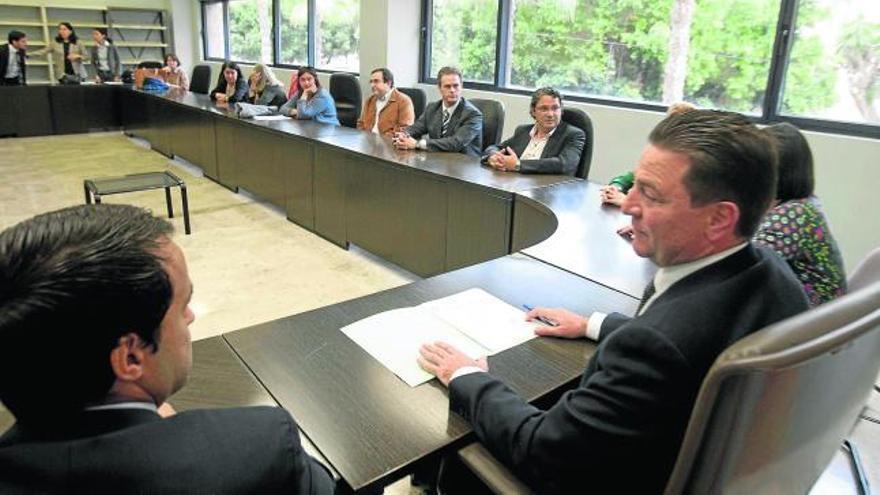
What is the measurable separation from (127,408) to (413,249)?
2.85 meters

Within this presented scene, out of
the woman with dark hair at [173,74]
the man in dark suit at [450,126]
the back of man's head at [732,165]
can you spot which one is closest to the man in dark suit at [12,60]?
the woman with dark hair at [173,74]

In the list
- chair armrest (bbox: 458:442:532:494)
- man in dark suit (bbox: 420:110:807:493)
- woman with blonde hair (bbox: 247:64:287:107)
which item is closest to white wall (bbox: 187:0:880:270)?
woman with blonde hair (bbox: 247:64:287:107)

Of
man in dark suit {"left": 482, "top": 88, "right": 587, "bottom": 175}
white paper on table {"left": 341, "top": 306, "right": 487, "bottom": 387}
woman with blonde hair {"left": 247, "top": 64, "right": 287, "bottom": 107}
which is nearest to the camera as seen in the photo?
white paper on table {"left": 341, "top": 306, "right": 487, "bottom": 387}

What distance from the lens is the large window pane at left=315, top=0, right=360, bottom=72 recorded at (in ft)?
24.8

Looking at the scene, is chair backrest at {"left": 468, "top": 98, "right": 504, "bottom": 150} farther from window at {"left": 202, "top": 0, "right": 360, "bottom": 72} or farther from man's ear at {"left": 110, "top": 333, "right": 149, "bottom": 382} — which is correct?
man's ear at {"left": 110, "top": 333, "right": 149, "bottom": 382}

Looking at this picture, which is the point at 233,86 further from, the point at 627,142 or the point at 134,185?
the point at 627,142

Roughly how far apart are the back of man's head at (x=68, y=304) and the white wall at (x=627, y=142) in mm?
3899

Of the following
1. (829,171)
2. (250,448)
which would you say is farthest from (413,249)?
(250,448)

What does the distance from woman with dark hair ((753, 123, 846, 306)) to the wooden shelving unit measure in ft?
36.8

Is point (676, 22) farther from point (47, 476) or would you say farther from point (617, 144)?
point (47, 476)

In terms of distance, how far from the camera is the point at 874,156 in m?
3.35

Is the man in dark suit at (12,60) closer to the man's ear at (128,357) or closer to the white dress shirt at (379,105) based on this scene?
the white dress shirt at (379,105)

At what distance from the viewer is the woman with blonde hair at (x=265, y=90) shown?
21.3 feet

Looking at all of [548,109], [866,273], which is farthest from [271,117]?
[866,273]
